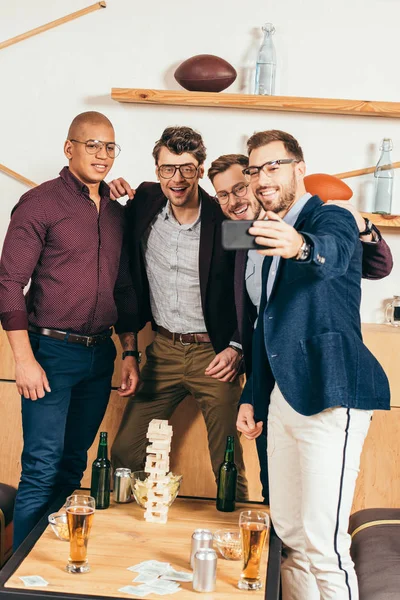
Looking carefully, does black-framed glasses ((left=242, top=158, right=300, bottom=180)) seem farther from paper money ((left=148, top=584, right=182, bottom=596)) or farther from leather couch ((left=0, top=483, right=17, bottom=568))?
leather couch ((left=0, top=483, right=17, bottom=568))

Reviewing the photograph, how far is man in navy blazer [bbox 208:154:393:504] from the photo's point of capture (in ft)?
8.66

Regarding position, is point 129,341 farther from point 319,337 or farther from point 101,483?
point 319,337

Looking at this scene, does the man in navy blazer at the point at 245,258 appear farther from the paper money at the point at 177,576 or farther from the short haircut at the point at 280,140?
the paper money at the point at 177,576

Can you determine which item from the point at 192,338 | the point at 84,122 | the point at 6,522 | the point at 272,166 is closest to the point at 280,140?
the point at 272,166

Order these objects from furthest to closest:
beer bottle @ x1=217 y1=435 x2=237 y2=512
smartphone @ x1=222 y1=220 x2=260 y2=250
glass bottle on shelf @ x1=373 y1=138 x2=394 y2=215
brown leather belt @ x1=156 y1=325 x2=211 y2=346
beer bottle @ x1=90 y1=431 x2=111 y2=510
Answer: glass bottle on shelf @ x1=373 y1=138 x2=394 y2=215 → brown leather belt @ x1=156 y1=325 x2=211 y2=346 → beer bottle @ x1=217 y1=435 x2=237 y2=512 → beer bottle @ x1=90 y1=431 x2=111 y2=510 → smartphone @ x1=222 y1=220 x2=260 y2=250

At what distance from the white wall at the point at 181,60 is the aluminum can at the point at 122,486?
1451 millimetres

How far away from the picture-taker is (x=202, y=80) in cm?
352

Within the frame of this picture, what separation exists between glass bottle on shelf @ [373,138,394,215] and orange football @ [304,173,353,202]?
16.5 inches

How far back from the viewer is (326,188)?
3166 millimetres

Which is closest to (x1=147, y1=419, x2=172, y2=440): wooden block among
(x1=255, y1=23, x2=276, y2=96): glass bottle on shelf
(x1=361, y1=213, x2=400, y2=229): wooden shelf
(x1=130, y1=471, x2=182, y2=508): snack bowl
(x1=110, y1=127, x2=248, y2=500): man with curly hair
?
(x1=130, y1=471, x2=182, y2=508): snack bowl

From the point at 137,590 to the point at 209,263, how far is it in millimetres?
1273

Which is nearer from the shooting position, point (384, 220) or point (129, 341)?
point (129, 341)

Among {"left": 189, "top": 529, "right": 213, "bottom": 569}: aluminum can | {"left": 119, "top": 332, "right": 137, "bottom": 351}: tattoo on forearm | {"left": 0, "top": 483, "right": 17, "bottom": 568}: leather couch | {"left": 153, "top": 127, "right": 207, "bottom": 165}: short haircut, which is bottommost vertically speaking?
{"left": 0, "top": 483, "right": 17, "bottom": 568}: leather couch

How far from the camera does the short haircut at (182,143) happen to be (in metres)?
2.93
